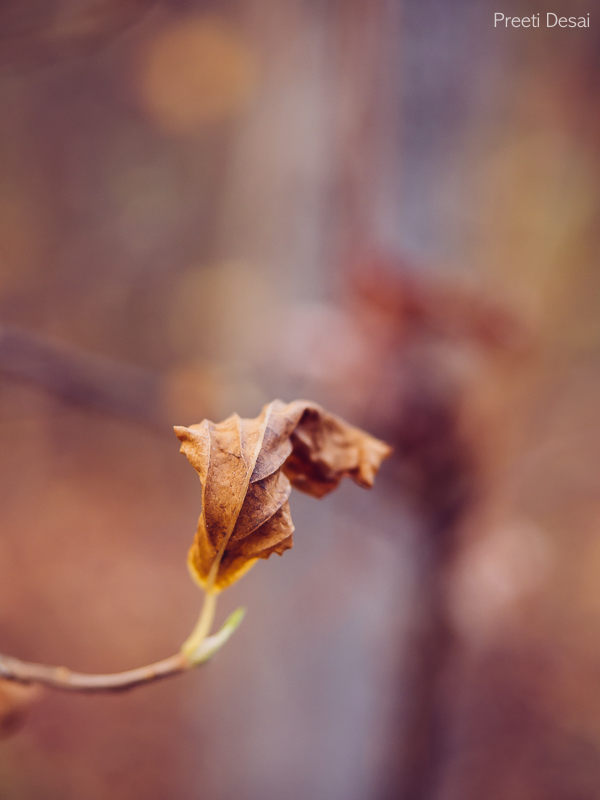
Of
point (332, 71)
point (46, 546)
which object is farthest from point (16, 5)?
point (46, 546)

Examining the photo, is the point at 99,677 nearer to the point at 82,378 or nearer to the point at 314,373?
the point at 82,378

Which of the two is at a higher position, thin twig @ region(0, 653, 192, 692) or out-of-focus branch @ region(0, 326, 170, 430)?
→ out-of-focus branch @ region(0, 326, 170, 430)

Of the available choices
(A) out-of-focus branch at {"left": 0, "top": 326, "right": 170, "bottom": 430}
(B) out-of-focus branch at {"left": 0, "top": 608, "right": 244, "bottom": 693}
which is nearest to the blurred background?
(A) out-of-focus branch at {"left": 0, "top": 326, "right": 170, "bottom": 430}

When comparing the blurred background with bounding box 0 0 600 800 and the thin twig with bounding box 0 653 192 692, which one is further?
the blurred background with bounding box 0 0 600 800

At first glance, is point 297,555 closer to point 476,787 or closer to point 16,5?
point 476,787

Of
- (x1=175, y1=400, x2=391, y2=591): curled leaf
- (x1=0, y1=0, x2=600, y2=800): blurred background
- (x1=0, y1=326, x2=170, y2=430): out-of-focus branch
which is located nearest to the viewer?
(x1=175, y1=400, x2=391, y2=591): curled leaf

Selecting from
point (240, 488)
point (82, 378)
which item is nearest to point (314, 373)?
point (82, 378)

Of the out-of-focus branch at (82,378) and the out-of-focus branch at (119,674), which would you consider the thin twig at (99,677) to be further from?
the out-of-focus branch at (82,378)

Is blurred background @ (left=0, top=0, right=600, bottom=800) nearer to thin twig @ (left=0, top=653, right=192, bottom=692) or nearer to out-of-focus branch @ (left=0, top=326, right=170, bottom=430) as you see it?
out-of-focus branch @ (left=0, top=326, right=170, bottom=430)
